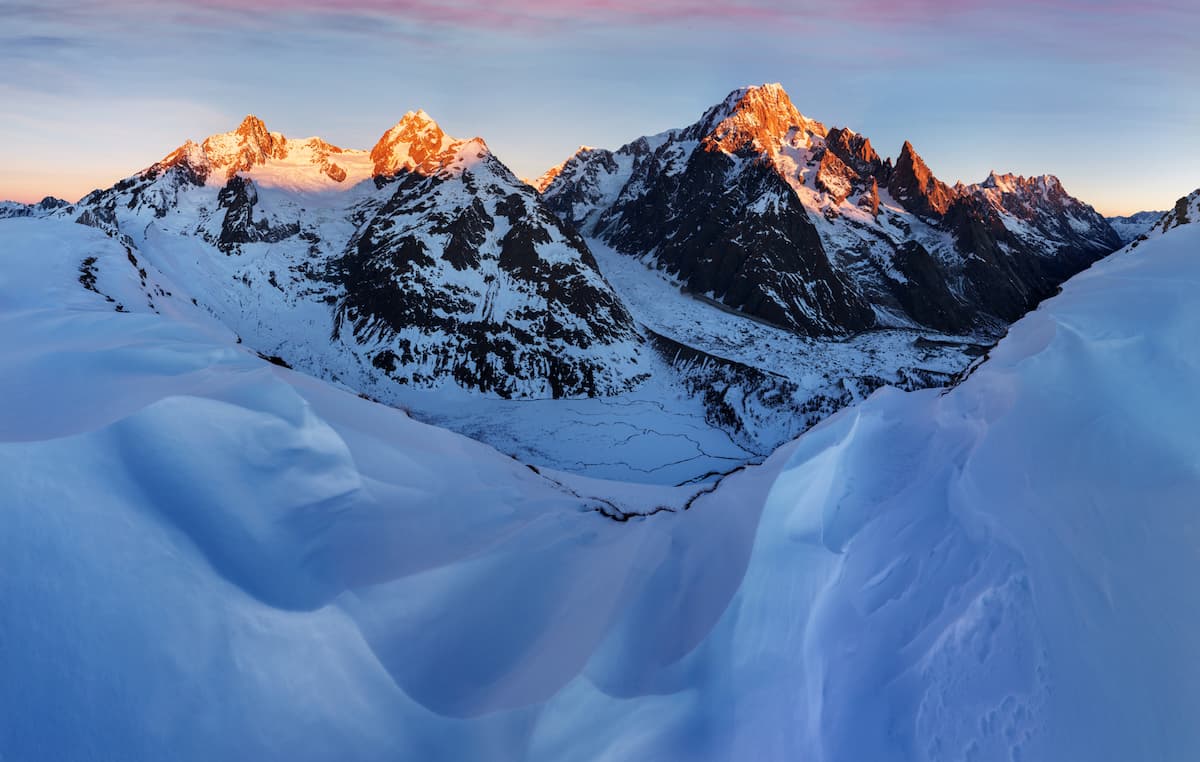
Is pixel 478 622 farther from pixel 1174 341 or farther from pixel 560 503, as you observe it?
pixel 1174 341

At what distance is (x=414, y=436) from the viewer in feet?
53.6

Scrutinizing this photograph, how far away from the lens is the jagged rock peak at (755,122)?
157 m

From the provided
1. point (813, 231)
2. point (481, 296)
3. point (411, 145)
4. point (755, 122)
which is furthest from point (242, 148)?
point (755, 122)

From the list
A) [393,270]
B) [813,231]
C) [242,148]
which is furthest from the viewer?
[813,231]

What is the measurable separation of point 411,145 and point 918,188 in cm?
14211

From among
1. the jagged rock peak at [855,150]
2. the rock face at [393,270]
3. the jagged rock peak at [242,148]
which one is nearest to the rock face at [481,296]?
the rock face at [393,270]

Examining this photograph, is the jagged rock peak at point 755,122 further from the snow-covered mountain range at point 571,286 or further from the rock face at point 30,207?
the rock face at point 30,207

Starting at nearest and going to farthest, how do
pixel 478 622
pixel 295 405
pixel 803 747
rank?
pixel 803 747 < pixel 478 622 < pixel 295 405

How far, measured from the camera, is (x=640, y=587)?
1161cm

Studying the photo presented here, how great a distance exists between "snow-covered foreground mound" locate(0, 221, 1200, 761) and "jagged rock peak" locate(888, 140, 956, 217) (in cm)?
16909

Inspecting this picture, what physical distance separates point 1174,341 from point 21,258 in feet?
151

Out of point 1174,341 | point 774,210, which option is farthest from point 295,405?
point 774,210

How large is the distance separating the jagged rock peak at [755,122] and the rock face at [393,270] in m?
81.2

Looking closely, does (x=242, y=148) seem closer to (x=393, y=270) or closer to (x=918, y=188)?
(x=393, y=270)
